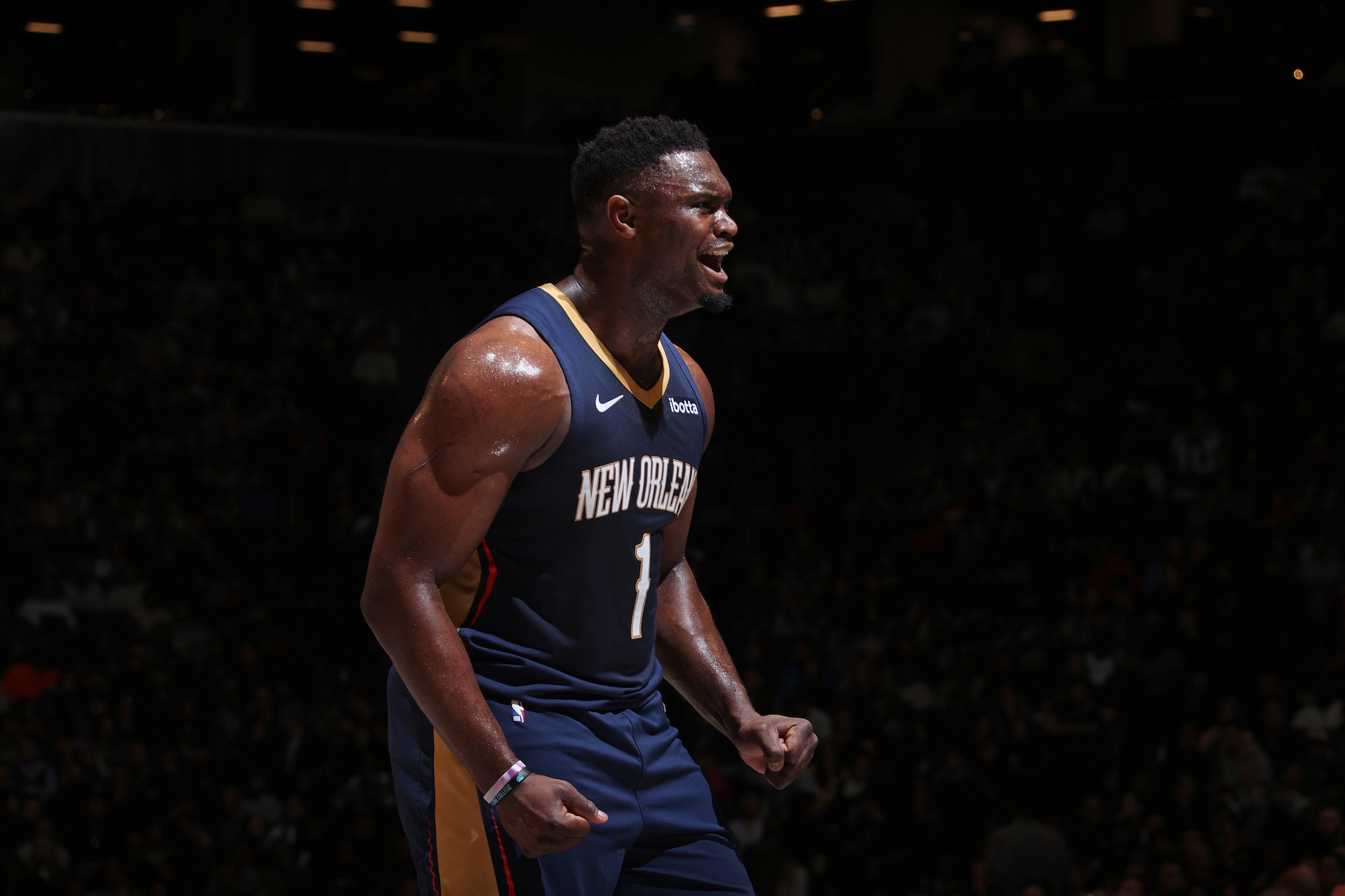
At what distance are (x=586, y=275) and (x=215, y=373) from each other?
1197 centimetres

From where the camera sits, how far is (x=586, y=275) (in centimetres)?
258

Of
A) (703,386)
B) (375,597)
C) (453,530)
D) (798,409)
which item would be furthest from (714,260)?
(798,409)

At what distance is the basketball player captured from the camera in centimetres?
224

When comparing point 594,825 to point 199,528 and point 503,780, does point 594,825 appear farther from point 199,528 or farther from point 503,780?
point 199,528

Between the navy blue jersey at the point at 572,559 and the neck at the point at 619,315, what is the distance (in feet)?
0.12

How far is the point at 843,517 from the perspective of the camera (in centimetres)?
1247

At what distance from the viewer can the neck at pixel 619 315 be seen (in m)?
2.53

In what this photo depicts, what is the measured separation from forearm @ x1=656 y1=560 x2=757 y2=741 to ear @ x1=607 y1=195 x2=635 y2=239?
0.66 m

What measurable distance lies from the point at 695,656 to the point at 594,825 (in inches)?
21.4

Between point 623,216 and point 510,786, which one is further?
point 623,216

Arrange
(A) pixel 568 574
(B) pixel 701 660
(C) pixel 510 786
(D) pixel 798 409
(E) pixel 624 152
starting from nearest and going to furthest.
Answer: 1. (C) pixel 510 786
2. (A) pixel 568 574
3. (E) pixel 624 152
4. (B) pixel 701 660
5. (D) pixel 798 409

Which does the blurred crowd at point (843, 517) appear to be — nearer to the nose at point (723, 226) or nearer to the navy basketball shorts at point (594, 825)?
the navy basketball shorts at point (594, 825)

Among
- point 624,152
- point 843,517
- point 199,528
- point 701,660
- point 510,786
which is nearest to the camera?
point 510,786

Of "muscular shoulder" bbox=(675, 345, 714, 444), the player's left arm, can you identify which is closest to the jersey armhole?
the player's left arm
